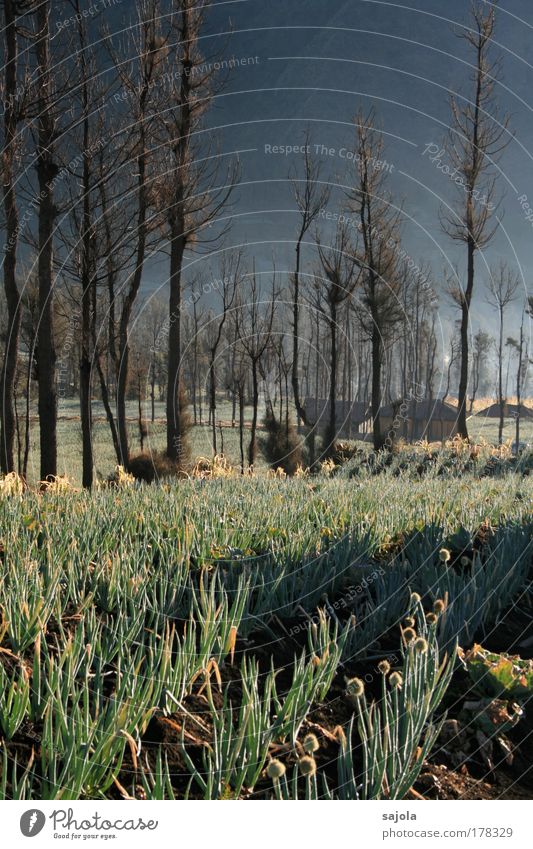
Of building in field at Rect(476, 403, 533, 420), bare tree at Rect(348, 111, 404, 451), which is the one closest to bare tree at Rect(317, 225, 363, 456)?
bare tree at Rect(348, 111, 404, 451)

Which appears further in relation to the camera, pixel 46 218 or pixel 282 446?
pixel 282 446

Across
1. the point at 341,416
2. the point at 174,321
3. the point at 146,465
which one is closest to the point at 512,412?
the point at 341,416

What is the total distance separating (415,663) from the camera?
6.05ft

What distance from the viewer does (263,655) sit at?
2.40 metres

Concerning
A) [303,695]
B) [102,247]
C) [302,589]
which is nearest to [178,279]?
[102,247]

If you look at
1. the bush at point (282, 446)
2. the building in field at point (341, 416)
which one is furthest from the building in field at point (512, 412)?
the bush at point (282, 446)

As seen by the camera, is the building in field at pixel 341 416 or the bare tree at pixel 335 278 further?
the building in field at pixel 341 416

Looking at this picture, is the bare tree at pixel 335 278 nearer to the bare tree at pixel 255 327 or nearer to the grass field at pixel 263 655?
the bare tree at pixel 255 327

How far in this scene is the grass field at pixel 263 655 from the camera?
1.64 metres

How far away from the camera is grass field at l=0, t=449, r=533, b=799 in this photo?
164 cm

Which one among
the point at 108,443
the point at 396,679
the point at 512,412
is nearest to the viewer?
the point at 396,679

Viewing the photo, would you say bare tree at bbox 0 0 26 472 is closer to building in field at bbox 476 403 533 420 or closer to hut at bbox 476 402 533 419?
hut at bbox 476 402 533 419

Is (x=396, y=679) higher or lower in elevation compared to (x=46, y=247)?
lower

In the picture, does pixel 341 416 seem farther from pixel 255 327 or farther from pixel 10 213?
pixel 10 213
